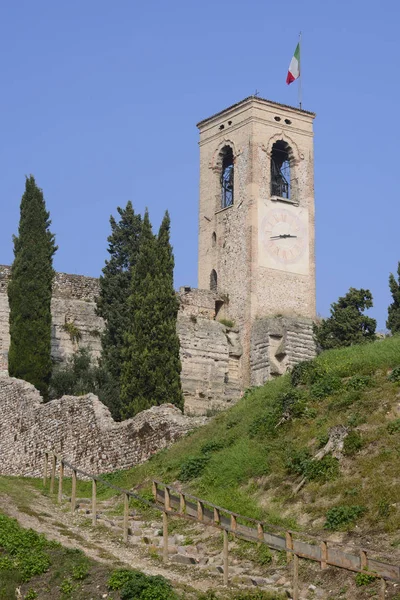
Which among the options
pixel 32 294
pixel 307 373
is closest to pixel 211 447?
pixel 307 373

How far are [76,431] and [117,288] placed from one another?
12718 millimetres

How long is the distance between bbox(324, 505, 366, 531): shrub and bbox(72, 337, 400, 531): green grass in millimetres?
124

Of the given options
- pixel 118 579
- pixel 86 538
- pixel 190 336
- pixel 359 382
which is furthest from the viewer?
pixel 190 336

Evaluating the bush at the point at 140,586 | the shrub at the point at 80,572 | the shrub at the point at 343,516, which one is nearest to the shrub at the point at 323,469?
the shrub at the point at 343,516

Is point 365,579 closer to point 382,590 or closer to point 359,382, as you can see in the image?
point 382,590

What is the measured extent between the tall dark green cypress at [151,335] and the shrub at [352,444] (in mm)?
11368

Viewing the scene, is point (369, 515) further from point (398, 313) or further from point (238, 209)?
point (238, 209)

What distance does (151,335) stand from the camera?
113ft

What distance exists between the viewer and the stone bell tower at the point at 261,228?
46.3m

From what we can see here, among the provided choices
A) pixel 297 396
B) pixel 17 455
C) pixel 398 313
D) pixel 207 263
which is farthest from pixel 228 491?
pixel 207 263

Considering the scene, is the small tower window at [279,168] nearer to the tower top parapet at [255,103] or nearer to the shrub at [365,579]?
the tower top parapet at [255,103]

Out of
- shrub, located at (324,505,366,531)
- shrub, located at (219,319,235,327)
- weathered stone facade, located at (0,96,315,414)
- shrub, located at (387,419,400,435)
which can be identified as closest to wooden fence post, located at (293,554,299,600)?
shrub, located at (324,505,366,531)

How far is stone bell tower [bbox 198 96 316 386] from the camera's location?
4628 centimetres

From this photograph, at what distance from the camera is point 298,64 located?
5072cm
